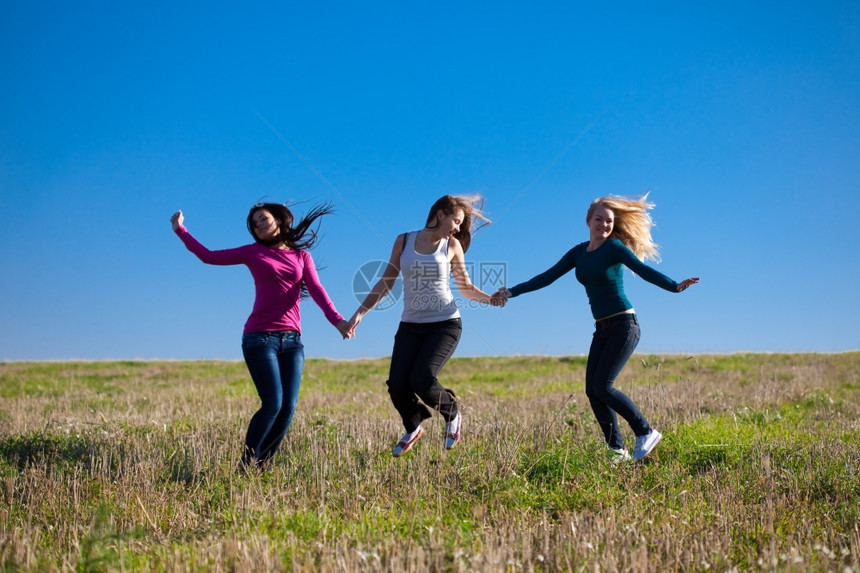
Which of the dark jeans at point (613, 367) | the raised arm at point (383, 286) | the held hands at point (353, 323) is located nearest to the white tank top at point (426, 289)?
the raised arm at point (383, 286)

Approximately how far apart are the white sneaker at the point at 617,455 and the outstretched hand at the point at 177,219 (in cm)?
458

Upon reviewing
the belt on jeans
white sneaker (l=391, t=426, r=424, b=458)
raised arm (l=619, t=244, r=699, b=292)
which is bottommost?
white sneaker (l=391, t=426, r=424, b=458)

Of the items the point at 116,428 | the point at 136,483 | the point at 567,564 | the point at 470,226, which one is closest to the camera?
the point at 567,564

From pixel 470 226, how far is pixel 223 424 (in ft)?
12.8

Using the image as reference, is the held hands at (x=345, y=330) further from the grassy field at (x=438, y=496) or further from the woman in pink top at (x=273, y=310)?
the grassy field at (x=438, y=496)

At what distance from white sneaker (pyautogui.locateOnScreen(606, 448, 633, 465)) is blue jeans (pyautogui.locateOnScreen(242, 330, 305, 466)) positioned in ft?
8.98

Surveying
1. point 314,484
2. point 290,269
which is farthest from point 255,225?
point 314,484

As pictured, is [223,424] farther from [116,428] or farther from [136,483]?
[136,483]

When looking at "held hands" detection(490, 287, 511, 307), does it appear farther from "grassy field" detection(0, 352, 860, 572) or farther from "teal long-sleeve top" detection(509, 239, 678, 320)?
"grassy field" detection(0, 352, 860, 572)

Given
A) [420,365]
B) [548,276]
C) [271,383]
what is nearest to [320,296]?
[271,383]

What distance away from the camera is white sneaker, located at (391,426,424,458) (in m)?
5.95

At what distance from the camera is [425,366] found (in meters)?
5.87

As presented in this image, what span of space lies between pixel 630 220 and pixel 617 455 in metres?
2.29

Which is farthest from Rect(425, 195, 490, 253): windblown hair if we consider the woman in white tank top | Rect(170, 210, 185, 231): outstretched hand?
Rect(170, 210, 185, 231): outstretched hand
